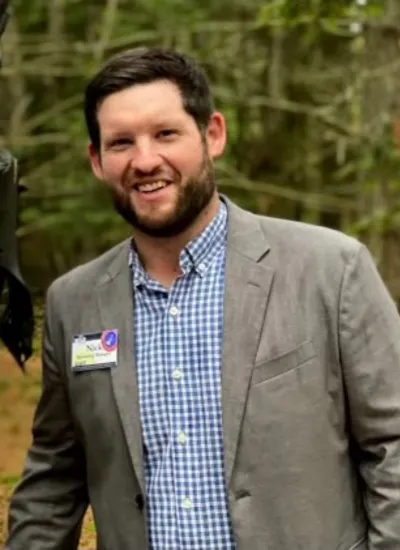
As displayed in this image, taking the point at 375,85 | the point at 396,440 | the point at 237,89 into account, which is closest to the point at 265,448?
the point at 396,440

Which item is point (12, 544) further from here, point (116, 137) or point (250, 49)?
point (250, 49)

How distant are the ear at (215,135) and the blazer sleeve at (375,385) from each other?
1.03ft

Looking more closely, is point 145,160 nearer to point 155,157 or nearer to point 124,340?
point 155,157

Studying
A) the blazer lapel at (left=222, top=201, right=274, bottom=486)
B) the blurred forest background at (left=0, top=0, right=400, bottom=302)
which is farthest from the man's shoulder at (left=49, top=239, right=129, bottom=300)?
the blurred forest background at (left=0, top=0, right=400, bottom=302)

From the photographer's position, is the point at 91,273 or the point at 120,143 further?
the point at 91,273

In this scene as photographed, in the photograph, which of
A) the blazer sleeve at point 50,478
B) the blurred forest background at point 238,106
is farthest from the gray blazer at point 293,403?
the blurred forest background at point 238,106

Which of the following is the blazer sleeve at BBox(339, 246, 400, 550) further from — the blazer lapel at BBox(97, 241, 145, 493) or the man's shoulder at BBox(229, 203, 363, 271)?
the blazer lapel at BBox(97, 241, 145, 493)

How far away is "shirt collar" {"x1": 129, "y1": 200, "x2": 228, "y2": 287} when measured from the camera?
1.76 m

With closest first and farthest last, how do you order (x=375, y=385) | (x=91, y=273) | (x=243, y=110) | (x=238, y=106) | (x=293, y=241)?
1. (x=375, y=385)
2. (x=293, y=241)
3. (x=91, y=273)
4. (x=238, y=106)
5. (x=243, y=110)

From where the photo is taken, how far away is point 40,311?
2424 millimetres

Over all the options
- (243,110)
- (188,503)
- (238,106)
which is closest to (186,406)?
(188,503)

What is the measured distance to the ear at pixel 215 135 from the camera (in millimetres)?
1771

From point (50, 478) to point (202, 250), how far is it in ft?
1.76

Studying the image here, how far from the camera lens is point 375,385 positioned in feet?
5.39
